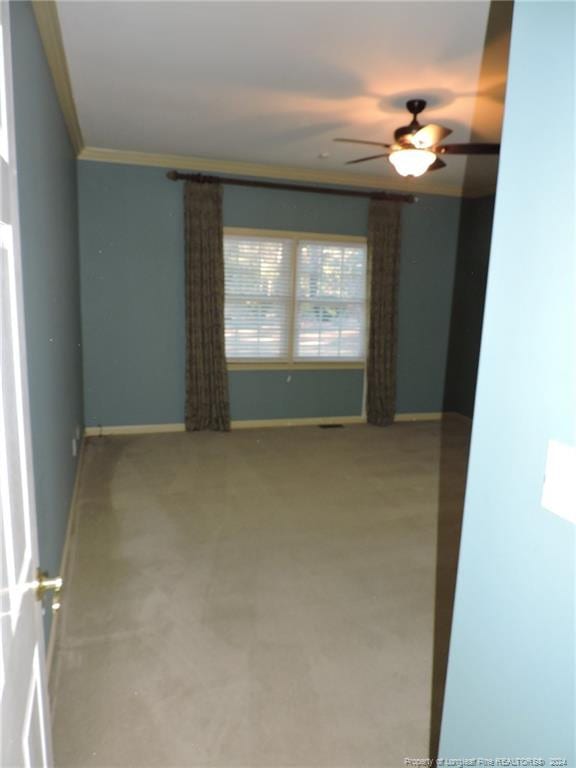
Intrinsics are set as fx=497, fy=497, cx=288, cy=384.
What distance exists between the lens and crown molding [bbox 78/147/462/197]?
4672mm

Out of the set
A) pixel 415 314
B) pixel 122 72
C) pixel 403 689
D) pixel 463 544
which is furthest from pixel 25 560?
pixel 415 314

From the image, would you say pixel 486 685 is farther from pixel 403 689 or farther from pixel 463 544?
pixel 403 689

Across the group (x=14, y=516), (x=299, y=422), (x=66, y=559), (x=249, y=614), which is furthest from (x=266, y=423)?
(x=14, y=516)

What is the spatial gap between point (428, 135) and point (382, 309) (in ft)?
9.07

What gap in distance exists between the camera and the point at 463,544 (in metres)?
1.10

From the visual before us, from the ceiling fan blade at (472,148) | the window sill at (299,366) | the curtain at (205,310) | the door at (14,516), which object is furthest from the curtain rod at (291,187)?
the door at (14,516)

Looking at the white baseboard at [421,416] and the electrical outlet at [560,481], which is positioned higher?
the electrical outlet at [560,481]

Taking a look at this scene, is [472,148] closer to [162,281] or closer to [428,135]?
[428,135]

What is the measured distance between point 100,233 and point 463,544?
4.70 metres

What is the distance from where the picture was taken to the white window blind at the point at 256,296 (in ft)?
17.1

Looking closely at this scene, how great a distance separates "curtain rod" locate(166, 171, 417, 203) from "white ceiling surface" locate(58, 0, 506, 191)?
1.60 feet

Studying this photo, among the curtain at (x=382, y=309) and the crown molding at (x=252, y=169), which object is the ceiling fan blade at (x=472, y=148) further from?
the curtain at (x=382, y=309)

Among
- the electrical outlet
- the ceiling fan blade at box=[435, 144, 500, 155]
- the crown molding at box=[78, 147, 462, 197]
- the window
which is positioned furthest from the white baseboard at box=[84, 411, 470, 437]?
the electrical outlet

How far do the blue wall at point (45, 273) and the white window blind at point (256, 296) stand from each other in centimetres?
192
